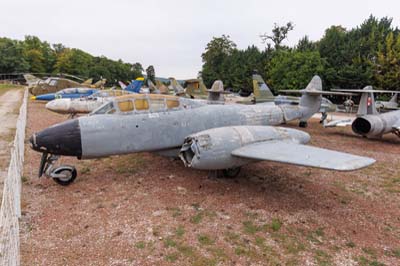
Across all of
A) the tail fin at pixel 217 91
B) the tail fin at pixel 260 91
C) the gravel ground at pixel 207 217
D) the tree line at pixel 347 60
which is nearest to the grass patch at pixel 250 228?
the gravel ground at pixel 207 217

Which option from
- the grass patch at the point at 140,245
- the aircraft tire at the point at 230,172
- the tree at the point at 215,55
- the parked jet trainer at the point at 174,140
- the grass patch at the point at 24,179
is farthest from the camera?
the tree at the point at 215,55

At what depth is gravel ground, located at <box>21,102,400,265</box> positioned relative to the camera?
13.3ft

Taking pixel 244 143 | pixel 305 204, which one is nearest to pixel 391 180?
pixel 305 204

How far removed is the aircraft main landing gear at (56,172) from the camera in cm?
634

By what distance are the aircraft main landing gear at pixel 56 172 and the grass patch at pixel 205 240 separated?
3.85m

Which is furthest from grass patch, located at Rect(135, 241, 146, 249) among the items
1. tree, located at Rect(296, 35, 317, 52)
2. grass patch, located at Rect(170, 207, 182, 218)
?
tree, located at Rect(296, 35, 317, 52)

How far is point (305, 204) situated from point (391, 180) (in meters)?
3.73

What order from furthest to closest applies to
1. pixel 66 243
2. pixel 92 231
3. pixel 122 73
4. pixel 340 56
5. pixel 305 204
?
pixel 122 73 < pixel 340 56 < pixel 305 204 < pixel 92 231 < pixel 66 243

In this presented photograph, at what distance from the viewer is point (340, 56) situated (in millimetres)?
35312

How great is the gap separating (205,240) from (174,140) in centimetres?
322

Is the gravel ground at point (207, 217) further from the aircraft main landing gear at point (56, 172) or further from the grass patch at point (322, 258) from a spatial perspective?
the aircraft main landing gear at point (56, 172)

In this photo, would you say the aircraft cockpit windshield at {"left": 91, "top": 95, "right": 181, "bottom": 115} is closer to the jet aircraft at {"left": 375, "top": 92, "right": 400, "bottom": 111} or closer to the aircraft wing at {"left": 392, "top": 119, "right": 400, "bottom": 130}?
the aircraft wing at {"left": 392, "top": 119, "right": 400, "bottom": 130}

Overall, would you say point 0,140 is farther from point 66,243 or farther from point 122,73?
point 122,73

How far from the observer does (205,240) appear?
442 centimetres
